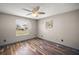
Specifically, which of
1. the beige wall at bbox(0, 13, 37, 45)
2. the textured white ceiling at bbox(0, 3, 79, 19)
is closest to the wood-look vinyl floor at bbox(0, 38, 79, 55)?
the beige wall at bbox(0, 13, 37, 45)

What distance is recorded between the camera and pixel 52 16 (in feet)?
4.91

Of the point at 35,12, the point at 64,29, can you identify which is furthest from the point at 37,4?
the point at 64,29

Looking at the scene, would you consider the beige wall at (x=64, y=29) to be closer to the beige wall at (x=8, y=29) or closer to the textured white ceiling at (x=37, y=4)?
the textured white ceiling at (x=37, y=4)

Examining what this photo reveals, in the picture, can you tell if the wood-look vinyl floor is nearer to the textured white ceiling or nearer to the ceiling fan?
the ceiling fan

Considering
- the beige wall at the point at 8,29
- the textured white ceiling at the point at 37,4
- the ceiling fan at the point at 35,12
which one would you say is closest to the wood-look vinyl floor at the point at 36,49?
the beige wall at the point at 8,29

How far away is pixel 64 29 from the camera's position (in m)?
1.44

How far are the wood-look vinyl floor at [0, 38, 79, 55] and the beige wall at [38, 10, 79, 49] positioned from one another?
115mm

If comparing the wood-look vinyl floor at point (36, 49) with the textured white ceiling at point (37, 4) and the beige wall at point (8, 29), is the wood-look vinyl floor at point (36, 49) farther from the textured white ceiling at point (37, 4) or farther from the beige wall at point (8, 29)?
the textured white ceiling at point (37, 4)

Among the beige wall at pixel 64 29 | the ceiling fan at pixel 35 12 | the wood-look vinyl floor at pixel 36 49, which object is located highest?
the ceiling fan at pixel 35 12

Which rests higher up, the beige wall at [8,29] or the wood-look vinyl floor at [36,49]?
the beige wall at [8,29]

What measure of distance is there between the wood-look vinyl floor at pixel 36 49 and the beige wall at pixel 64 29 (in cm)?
12

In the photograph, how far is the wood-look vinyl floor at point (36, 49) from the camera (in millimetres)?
1392

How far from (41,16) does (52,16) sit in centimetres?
25
